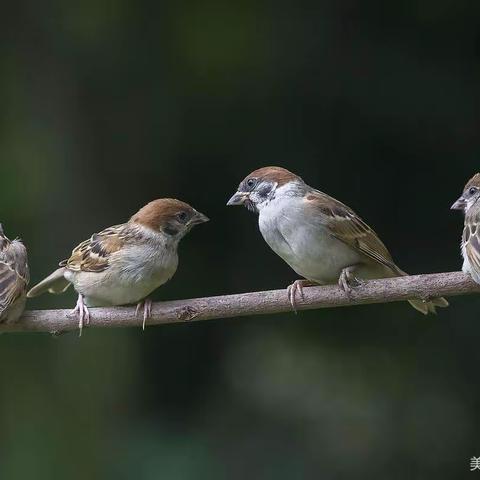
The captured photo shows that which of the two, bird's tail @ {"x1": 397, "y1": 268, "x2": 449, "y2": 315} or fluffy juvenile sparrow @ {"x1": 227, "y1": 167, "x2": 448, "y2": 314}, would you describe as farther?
fluffy juvenile sparrow @ {"x1": 227, "y1": 167, "x2": 448, "y2": 314}

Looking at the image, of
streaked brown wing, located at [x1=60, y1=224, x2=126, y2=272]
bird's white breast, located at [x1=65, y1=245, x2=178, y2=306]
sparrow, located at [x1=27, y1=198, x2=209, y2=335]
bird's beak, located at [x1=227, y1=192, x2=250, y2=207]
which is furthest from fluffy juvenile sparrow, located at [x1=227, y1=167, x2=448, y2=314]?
streaked brown wing, located at [x1=60, y1=224, x2=126, y2=272]

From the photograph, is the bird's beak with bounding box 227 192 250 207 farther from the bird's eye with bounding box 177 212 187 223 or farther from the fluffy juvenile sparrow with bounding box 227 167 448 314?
the bird's eye with bounding box 177 212 187 223

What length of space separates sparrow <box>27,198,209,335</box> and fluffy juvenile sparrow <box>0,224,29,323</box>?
222 mm

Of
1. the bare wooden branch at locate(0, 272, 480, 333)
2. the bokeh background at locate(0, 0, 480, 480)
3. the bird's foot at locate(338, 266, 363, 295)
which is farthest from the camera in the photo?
the bokeh background at locate(0, 0, 480, 480)

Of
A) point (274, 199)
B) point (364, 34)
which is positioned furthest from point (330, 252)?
point (364, 34)

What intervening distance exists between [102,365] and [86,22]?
1.94 m

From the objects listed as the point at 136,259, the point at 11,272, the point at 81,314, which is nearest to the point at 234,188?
the point at 136,259

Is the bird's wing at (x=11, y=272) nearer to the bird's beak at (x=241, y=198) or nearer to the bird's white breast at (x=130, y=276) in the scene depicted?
the bird's white breast at (x=130, y=276)

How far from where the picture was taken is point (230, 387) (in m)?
5.64

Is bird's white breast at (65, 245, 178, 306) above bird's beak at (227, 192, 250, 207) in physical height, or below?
below

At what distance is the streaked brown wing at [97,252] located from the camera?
4.11 m

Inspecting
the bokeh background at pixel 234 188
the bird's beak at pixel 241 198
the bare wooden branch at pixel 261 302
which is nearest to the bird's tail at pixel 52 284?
the bare wooden branch at pixel 261 302

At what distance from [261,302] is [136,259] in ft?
2.07

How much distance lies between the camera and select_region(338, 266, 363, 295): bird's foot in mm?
3681
